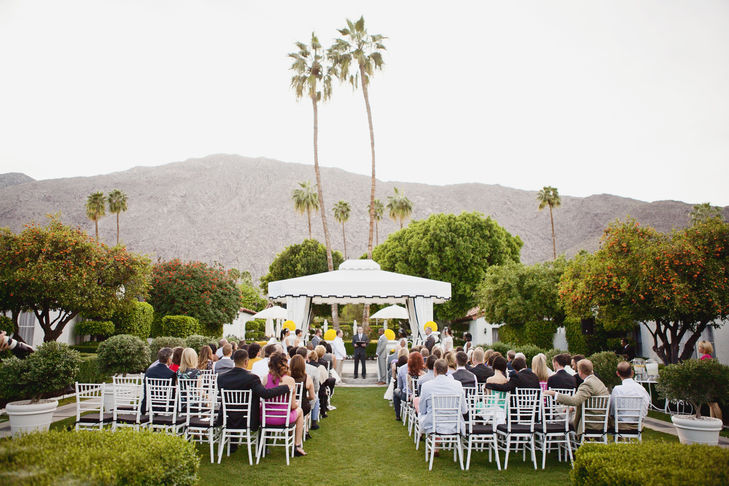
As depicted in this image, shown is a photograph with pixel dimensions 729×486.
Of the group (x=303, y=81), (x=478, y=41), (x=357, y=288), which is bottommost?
(x=357, y=288)

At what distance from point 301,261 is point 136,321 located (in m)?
21.3

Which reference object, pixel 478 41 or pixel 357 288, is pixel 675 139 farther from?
pixel 357 288

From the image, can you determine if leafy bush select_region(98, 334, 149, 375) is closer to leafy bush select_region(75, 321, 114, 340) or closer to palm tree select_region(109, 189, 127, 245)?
leafy bush select_region(75, 321, 114, 340)

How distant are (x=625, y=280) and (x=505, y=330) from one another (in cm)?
1236

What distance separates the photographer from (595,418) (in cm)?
629

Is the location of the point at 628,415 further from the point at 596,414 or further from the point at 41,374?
the point at 41,374

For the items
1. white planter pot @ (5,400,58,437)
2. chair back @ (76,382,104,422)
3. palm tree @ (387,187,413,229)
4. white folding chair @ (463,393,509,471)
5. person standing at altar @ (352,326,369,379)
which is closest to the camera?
chair back @ (76,382,104,422)

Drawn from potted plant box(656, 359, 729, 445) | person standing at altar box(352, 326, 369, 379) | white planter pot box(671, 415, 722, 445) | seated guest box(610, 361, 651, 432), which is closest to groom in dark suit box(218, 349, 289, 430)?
seated guest box(610, 361, 651, 432)

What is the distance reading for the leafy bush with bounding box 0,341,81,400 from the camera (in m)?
7.54

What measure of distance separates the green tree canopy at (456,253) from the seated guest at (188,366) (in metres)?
25.5

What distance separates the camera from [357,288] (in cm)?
1375

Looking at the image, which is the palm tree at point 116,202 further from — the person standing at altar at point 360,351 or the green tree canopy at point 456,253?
the person standing at altar at point 360,351

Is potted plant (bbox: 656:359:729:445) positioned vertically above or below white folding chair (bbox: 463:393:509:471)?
above

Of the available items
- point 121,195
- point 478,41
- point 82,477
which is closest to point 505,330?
point 478,41
